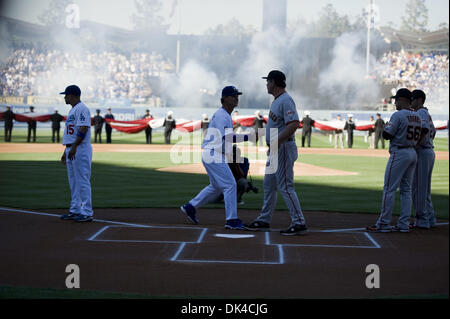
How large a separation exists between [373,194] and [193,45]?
42810 mm

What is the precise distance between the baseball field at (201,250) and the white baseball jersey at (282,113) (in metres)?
1.49

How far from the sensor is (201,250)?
7.03 metres

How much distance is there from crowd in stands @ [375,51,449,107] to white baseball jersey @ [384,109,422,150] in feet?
132

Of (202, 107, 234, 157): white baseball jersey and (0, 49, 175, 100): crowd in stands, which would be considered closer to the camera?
(202, 107, 234, 157): white baseball jersey

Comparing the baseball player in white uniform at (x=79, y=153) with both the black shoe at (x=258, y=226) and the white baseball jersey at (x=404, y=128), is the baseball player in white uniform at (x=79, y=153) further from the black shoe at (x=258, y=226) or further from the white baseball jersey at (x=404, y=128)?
the white baseball jersey at (x=404, y=128)

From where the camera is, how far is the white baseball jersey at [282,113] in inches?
305

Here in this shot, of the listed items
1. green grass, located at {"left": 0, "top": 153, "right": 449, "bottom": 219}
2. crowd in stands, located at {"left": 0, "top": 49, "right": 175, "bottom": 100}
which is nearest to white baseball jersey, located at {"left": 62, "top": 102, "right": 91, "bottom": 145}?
green grass, located at {"left": 0, "top": 153, "right": 449, "bottom": 219}

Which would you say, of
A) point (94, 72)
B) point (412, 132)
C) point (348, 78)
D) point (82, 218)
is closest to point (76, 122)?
point (82, 218)

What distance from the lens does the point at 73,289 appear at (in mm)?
5172

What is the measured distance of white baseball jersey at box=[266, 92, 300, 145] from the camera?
25.4ft

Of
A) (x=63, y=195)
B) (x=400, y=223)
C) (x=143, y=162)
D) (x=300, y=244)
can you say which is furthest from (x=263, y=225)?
(x=143, y=162)

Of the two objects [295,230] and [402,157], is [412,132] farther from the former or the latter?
[295,230]

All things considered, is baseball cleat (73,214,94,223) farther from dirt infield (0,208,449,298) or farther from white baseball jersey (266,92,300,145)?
white baseball jersey (266,92,300,145)
